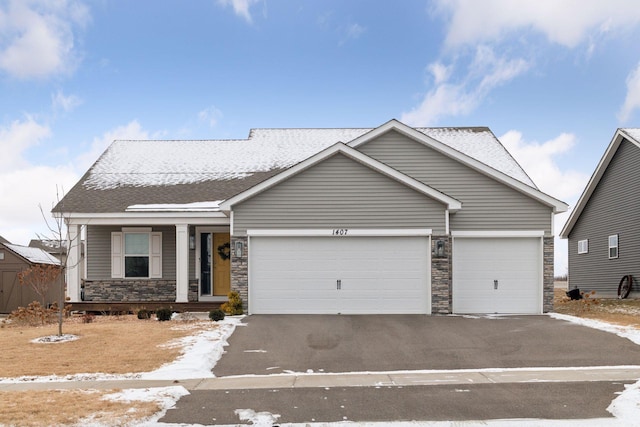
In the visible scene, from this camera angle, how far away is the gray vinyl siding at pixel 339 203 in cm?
1825

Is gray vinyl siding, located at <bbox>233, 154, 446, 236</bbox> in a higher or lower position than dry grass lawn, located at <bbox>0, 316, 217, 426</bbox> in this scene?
higher

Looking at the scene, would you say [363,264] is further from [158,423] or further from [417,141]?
[158,423]

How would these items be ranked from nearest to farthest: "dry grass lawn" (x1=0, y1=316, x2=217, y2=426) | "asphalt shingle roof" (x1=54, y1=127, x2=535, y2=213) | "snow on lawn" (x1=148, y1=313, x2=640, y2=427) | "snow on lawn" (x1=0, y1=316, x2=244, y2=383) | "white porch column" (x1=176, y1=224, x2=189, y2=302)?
"snow on lawn" (x1=148, y1=313, x2=640, y2=427) → "dry grass lawn" (x1=0, y1=316, x2=217, y2=426) → "snow on lawn" (x1=0, y1=316, x2=244, y2=383) → "white porch column" (x1=176, y1=224, x2=189, y2=302) → "asphalt shingle roof" (x1=54, y1=127, x2=535, y2=213)

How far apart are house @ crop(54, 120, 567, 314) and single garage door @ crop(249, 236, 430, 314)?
1.1 inches

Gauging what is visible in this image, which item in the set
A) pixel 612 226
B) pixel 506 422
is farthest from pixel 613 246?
pixel 506 422

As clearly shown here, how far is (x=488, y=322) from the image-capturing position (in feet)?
55.1

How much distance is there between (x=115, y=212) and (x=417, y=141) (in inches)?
388

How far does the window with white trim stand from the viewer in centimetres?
2134

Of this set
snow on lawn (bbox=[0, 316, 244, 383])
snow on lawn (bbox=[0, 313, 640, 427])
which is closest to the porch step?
snow on lawn (bbox=[0, 316, 244, 383])

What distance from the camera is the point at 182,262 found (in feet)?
64.3

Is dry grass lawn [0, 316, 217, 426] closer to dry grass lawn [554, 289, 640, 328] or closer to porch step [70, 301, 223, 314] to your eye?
porch step [70, 301, 223, 314]

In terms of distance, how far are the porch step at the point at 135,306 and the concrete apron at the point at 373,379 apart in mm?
8473

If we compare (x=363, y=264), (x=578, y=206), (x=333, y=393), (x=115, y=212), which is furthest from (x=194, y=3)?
(x=578, y=206)

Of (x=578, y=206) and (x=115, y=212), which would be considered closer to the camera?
(x=115, y=212)
